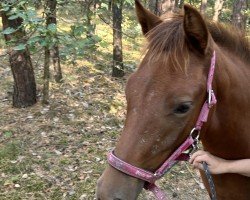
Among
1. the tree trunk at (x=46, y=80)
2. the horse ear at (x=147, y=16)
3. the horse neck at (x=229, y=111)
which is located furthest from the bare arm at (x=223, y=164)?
the tree trunk at (x=46, y=80)

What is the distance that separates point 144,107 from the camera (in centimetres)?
221

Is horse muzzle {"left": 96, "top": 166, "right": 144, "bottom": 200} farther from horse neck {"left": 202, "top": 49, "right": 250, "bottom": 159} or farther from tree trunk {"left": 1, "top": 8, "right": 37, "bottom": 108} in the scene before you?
tree trunk {"left": 1, "top": 8, "right": 37, "bottom": 108}

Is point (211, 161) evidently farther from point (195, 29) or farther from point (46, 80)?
point (46, 80)

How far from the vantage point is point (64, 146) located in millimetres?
6246

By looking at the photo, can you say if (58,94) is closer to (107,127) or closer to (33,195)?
(107,127)

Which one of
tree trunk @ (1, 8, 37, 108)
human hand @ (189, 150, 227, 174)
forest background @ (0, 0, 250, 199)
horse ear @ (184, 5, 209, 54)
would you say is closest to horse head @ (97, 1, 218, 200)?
horse ear @ (184, 5, 209, 54)

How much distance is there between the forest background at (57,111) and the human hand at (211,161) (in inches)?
64.9

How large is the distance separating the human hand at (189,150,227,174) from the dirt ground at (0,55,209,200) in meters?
2.61

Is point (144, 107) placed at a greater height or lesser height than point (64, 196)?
greater

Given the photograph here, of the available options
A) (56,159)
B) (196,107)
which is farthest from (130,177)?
(56,159)

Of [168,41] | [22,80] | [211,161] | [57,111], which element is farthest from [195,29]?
[22,80]

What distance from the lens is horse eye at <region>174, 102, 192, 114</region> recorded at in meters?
2.21

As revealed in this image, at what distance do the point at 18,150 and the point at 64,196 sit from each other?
1361mm

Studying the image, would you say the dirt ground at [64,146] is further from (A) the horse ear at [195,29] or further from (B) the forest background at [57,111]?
(A) the horse ear at [195,29]
